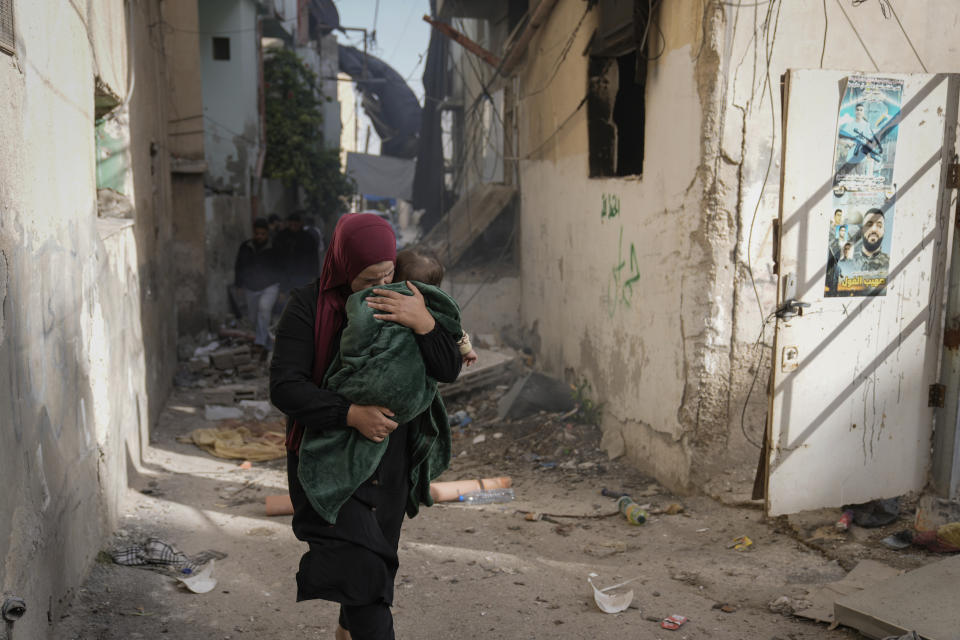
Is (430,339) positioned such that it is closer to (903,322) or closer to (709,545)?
(709,545)

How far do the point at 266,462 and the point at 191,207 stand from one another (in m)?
5.33

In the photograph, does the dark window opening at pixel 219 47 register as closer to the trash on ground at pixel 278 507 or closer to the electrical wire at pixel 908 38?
the trash on ground at pixel 278 507

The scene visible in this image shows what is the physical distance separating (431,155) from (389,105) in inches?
276

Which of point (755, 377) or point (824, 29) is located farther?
point (755, 377)

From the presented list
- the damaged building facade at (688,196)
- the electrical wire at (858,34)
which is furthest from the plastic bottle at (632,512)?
the electrical wire at (858,34)

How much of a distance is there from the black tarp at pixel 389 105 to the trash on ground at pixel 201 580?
19170mm

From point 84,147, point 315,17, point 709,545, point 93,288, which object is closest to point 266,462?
point 93,288

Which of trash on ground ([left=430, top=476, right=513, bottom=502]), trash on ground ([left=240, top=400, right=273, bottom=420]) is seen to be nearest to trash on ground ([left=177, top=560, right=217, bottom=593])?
trash on ground ([left=430, top=476, right=513, bottom=502])

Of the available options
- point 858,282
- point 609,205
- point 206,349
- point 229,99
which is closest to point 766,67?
point 858,282

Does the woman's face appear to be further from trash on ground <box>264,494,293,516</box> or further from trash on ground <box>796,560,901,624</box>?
trash on ground <box>264,494,293,516</box>

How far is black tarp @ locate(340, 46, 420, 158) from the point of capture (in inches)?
861

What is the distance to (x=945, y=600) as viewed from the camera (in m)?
3.00

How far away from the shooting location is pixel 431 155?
621 inches

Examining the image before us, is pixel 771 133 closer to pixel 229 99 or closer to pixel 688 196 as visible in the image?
pixel 688 196
